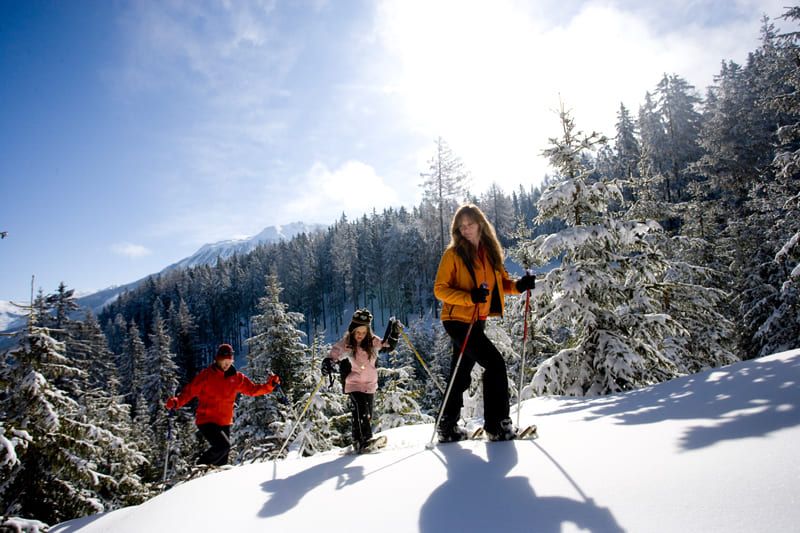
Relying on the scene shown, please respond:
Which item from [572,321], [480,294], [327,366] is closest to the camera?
[480,294]

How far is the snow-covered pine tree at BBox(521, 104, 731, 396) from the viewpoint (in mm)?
7555

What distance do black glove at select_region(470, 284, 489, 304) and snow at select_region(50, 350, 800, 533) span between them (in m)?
1.29

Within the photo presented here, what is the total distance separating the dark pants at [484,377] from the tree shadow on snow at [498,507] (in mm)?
798

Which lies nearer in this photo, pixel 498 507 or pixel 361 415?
pixel 498 507

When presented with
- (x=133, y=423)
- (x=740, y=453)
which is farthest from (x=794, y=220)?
(x=133, y=423)

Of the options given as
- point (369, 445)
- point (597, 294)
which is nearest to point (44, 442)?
point (369, 445)

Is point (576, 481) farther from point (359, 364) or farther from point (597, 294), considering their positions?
point (597, 294)

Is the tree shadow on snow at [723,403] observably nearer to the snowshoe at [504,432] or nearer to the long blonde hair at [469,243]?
the snowshoe at [504,432]

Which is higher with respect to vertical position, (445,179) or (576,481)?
(445,179)

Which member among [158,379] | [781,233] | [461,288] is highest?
[781,233]

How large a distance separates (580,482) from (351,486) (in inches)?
66.9

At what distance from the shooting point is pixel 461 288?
4.09m

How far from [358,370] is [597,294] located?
546 centimetres

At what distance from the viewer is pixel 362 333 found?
17.1ft
